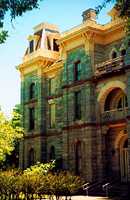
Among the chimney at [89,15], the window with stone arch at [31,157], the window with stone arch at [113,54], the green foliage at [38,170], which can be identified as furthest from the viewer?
the window with stone arch at [31,157]

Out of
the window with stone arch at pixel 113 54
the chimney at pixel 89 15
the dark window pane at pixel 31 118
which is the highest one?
the chimney at pixel 89 15

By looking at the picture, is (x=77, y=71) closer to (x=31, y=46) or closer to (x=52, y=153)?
(x=52, y=153)

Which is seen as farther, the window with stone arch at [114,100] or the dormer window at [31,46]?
the dormer window at [31,46]

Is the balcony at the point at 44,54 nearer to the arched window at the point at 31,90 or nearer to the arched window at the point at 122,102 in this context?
the arched window at the point at 31,90

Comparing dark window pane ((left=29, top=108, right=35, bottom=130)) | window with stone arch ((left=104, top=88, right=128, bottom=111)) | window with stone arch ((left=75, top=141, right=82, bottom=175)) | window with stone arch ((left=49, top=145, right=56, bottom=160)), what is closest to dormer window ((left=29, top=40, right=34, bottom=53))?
dark window pane ((left=29, top=108, right=35, bottom=130))

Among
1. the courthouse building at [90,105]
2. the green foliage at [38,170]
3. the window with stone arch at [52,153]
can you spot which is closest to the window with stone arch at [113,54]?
the courthouse building at [90,105]

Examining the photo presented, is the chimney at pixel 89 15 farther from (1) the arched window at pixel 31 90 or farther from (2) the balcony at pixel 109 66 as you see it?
(1) the arched window at pixel 31 90

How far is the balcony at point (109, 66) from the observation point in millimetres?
31812

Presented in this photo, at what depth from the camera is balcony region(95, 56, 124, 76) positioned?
31.8m

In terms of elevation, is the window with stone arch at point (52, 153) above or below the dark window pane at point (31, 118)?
below

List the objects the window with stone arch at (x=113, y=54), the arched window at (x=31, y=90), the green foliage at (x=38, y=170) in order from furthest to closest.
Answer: the arched window at (x=31, y=90) < the window with stone arch at (x=113, y=54) < the green foliage at (x=38, y=170)

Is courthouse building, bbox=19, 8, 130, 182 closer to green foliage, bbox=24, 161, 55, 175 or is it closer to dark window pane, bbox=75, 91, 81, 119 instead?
dark window pane, bbox=75, 91, 81, 119

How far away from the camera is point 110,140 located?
33.3 m

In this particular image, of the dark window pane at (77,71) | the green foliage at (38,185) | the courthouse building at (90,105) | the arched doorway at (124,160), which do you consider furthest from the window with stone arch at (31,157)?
the green foliage at (38,185)
